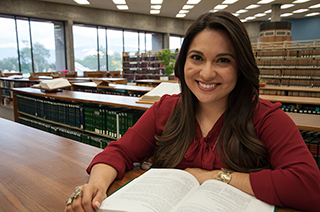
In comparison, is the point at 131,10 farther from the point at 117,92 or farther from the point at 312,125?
the point at 312,125

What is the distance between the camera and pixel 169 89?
7.41ft

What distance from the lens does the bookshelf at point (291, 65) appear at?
681 cm

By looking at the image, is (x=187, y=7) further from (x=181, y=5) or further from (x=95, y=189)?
(x=95, y=189)

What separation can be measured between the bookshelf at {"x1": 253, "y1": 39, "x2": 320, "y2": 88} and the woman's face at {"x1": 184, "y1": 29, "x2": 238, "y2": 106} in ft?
23.2

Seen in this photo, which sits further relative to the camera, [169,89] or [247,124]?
[169,89]

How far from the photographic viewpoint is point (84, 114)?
2.80 metres

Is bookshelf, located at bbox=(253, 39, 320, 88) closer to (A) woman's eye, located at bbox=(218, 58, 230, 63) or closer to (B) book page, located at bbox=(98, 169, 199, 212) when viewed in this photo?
(A) woman's eye, located at bbox=(218, 58, 230, 63)

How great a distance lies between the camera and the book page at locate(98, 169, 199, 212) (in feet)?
2.06

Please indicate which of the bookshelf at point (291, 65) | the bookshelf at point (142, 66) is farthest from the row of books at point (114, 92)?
the bookshelf at point (142, 66)

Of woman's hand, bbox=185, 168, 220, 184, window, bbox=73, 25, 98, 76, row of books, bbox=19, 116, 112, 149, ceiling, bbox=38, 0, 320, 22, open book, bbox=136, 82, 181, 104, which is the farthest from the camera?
window, bbox=73, 25, 98, 76

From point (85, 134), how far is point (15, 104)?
207 cm

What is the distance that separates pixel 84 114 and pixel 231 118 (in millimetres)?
2228

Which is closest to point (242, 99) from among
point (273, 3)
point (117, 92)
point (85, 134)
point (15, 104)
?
point (85, 134)

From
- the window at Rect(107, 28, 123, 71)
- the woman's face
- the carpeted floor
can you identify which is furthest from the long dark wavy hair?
the window at Rect(107, 28, 123, 71)
